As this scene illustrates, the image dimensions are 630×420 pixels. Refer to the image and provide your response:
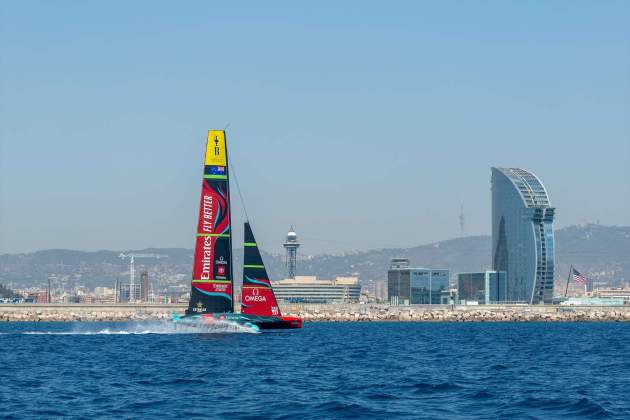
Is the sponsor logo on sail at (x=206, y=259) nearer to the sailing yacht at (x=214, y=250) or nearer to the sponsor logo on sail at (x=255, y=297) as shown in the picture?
the sailing yacht at (x=214, y=250)

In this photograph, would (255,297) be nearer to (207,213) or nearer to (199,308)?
(199,308)

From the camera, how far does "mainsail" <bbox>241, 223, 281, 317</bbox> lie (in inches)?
3728

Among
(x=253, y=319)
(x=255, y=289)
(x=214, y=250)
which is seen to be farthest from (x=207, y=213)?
(x=253, y=319)

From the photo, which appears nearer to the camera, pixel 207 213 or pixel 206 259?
pixel 207 213

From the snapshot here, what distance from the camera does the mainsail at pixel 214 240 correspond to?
89.2 meters

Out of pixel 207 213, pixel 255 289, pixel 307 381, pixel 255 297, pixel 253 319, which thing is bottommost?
pixel 307 381

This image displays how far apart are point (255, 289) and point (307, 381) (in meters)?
46.4

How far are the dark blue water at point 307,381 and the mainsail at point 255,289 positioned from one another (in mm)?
17316

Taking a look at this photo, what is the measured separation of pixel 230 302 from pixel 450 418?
55421mm

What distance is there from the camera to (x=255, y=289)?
312ft

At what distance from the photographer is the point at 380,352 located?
237 ft

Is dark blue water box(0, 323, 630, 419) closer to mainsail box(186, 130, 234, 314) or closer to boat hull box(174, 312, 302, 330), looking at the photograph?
boat hull box(174, 312, 302, 330)

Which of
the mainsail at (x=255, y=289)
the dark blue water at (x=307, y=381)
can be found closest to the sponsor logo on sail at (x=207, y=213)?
the mainsail at (x=255, y=289)

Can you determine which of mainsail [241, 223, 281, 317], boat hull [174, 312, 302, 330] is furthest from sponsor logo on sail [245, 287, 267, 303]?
boat hull [174, 312, 302, 330]
